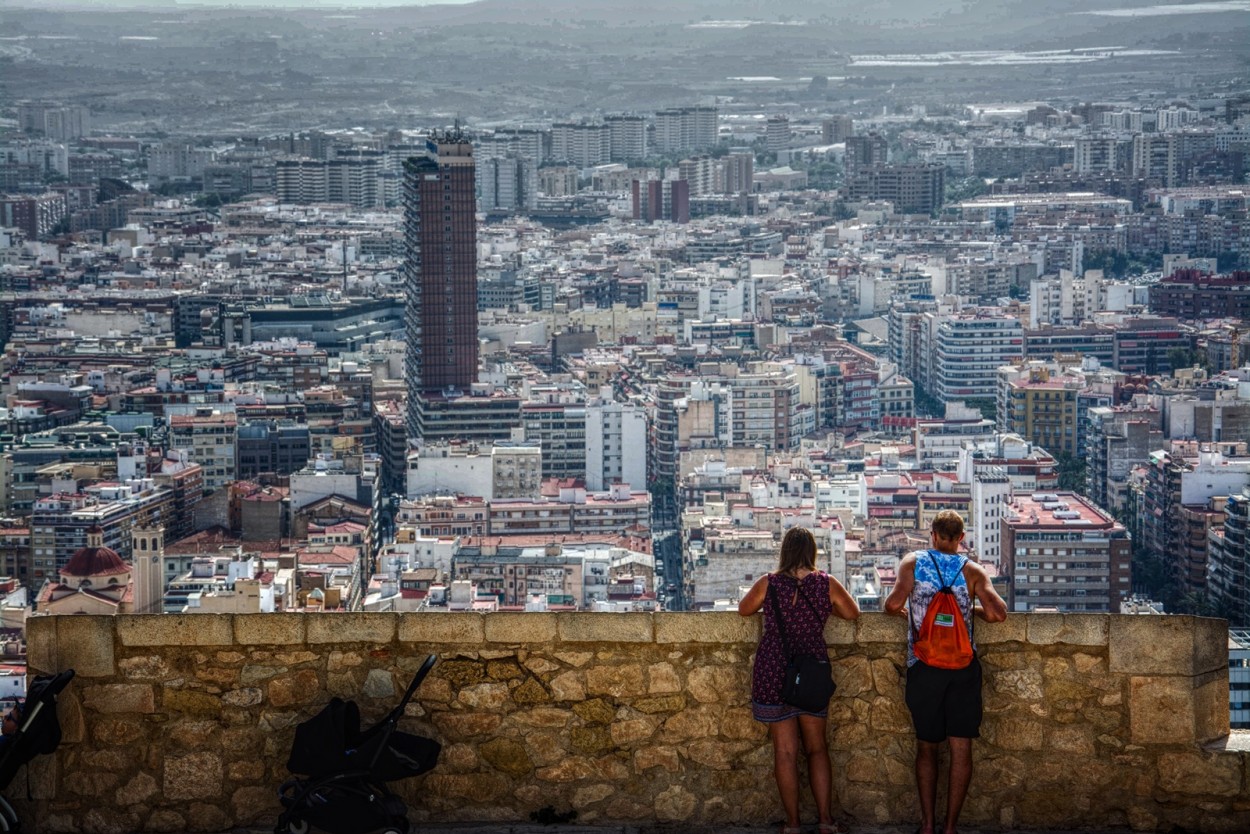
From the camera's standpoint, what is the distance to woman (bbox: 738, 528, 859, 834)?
108 inches

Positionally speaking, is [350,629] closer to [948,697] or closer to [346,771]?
[346,771]

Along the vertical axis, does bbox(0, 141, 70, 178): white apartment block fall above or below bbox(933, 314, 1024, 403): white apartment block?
above

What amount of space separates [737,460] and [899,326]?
10894mm

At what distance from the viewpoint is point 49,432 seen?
74.2 feet

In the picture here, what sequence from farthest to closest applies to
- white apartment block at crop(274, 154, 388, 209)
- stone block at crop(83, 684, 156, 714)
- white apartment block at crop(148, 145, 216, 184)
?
1. white apartment block at crop(148, 145, 216, 184)
2. white apartment block at crop(274, 154, 388, 209)
3. stone block at crop(83, 684, 156, 714)

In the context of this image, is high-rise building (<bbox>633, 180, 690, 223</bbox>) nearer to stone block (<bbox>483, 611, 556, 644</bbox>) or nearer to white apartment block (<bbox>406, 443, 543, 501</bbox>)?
white apartment block (<bbox>406, 443, 543, 501</bbox>)

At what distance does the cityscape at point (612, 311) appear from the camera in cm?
1672

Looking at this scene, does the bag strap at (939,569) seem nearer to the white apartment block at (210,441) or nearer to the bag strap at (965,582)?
the bag strap at (965,582)

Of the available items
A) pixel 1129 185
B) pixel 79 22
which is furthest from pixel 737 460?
pixel 79 22

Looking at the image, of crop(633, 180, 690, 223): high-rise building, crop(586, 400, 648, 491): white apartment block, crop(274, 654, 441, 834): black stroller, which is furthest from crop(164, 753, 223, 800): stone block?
crop(633, 180, 690, 223): high-rise building

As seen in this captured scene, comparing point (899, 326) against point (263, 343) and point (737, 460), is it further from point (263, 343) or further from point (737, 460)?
point (737, 460)

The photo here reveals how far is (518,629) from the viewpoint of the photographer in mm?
2816

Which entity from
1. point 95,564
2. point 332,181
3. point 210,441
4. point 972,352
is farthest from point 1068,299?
point 332,181

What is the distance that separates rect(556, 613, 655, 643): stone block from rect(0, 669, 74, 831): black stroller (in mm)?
566
